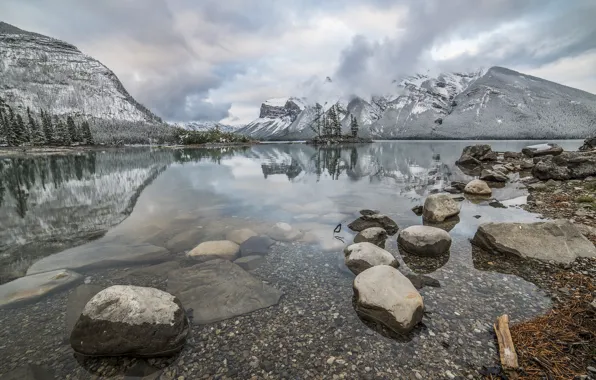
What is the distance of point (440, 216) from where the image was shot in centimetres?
1562

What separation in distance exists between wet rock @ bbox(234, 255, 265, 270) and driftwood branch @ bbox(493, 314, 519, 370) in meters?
7.74

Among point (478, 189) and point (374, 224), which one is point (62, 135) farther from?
point (478, 189)

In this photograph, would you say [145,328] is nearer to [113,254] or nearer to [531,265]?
[113,254]

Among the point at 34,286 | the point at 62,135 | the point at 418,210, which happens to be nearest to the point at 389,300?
the point at 34,286

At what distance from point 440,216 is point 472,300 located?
27.6 ft

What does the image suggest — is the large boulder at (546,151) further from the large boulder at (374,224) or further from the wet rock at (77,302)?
the wet rock at (77,302)

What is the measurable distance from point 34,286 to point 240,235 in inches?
307

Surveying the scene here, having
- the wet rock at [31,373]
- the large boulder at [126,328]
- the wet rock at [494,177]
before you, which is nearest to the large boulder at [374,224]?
the large boulder at [126,328]

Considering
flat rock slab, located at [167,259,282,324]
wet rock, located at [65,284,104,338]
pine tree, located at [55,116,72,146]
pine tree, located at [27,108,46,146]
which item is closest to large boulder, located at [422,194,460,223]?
flat rock slab, located at [167,259,282,324]

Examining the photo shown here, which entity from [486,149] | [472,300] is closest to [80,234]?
[472,300]

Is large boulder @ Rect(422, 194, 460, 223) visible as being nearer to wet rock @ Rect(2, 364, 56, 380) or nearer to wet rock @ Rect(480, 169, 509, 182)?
wet rock @ Rect(480, 169, 509, 182)

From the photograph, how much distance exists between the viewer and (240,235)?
14148mm

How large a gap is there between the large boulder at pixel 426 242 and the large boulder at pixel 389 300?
377 cm

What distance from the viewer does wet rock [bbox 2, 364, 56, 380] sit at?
5.79 meters
